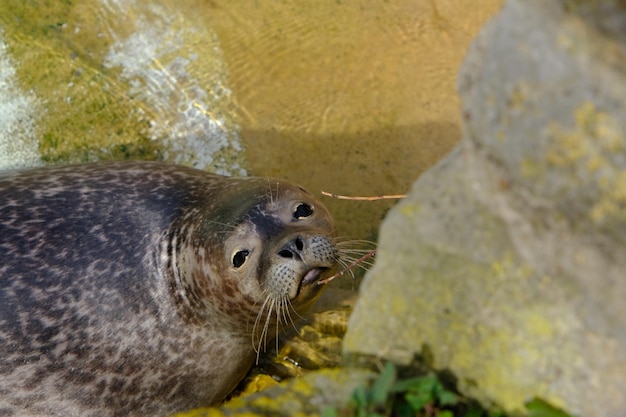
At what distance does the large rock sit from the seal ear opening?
1365 mm

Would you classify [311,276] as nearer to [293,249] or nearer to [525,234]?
[293,249]

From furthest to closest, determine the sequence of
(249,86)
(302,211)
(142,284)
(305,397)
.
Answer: (249,86), (142,284), (302,211), (305,397)

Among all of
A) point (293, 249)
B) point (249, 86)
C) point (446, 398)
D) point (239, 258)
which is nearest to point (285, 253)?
point (293, 249)

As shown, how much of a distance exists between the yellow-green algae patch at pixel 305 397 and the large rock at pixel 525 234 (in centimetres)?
11

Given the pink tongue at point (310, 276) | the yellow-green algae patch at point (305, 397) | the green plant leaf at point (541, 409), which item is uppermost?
the pink tongue at point (310, 276)

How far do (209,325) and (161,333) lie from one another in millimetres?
278

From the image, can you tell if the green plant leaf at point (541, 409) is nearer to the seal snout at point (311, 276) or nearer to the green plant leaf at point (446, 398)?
the green plant leaf at point (446, 398)

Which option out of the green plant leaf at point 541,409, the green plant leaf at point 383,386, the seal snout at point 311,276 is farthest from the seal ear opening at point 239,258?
the green plant leaf at point 541,409

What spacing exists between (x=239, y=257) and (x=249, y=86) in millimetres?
1910

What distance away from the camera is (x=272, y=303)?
3217 mm

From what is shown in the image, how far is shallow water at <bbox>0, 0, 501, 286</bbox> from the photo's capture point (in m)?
4.58

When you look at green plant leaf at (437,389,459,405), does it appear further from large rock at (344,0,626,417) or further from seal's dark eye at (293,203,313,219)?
seal's dark eye at (293,203,313,219)

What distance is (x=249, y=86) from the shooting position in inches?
189

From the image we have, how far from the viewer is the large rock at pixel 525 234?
1.46 m
